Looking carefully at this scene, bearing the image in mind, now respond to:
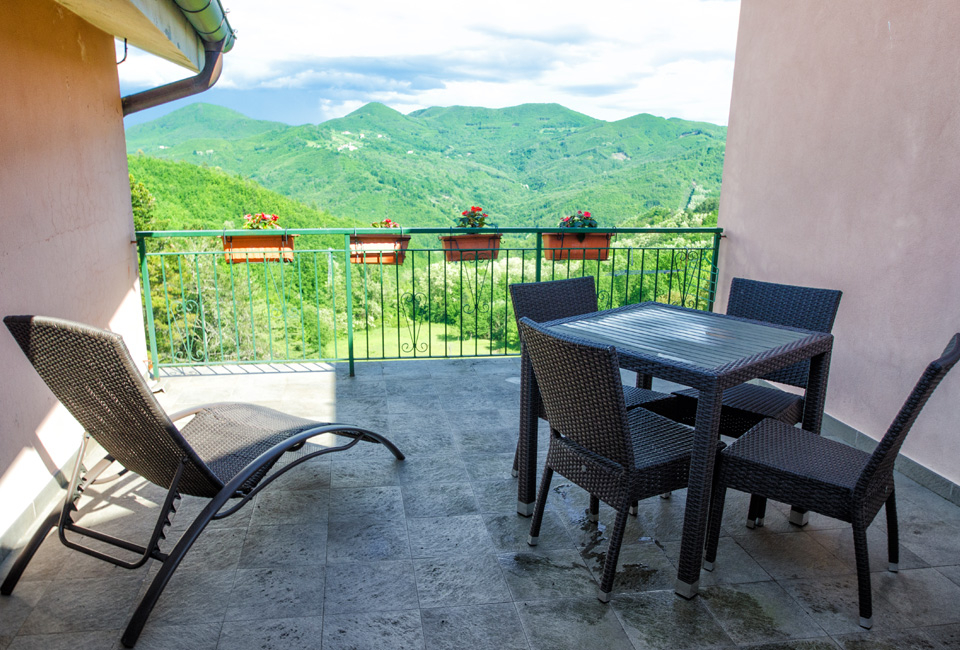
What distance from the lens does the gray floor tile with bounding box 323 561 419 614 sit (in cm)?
201

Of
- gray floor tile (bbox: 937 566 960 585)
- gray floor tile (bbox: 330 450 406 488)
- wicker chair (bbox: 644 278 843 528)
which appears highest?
wicker chair (bbox: 644 278 843 528)

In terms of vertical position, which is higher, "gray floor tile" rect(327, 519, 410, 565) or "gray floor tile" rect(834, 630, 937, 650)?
"gray floor tile" rect(834, 630, 937, 650)

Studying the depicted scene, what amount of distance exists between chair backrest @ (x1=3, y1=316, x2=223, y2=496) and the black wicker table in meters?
1.31

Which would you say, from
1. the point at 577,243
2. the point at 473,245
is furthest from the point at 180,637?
the point at 577,243

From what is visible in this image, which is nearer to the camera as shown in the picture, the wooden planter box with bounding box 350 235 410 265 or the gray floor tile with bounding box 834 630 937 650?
the gray floor tile with bounding box 834 630 937 650

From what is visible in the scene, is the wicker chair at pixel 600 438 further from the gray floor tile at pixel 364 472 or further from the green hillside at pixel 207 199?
the green hillside at pixel 207 199

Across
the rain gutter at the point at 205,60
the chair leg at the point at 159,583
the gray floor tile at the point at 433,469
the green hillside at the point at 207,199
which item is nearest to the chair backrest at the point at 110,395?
the chair leg at the point at 159,583

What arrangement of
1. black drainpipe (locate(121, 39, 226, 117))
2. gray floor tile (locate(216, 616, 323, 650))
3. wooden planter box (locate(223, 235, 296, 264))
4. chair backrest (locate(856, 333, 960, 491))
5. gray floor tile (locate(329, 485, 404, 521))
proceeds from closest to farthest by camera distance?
chair backrest (locate(856, 333, 960, 491)), gray floor tile (locate(216, 616, 323, 650)), gray floor tile (locate(329, 485, 404, 521)), black drainpipe (locate(121, 39, 226, 117)), wooden planter box (locate(223, 235, 296, 264))

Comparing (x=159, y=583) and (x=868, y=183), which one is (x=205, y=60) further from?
(x=868, y=183)

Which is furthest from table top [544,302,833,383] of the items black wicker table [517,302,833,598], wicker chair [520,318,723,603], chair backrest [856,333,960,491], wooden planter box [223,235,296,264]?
wooden planter box [223,235,296,264]

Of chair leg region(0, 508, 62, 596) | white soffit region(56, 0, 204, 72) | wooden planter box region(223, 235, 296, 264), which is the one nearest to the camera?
chair leg region(0, 508, 62, 596)

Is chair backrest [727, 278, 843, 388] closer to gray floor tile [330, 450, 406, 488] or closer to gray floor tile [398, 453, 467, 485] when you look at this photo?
gray floor tile [398, 453, 467, 485]

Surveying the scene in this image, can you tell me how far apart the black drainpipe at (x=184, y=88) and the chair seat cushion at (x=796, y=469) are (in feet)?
13.3

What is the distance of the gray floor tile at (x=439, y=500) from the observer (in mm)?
2623
